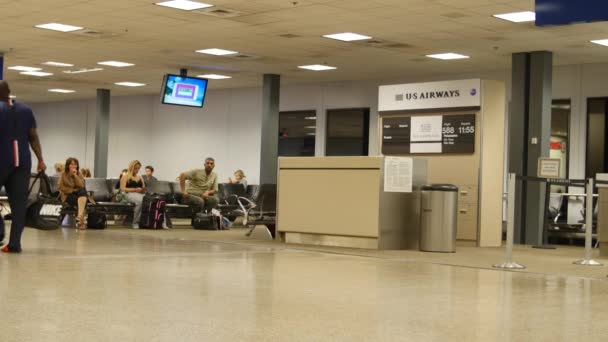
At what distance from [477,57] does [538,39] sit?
278 cm

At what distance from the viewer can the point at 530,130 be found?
17.9 meters

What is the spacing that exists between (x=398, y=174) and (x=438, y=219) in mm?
849

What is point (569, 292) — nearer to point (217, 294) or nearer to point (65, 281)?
point (217, 294)

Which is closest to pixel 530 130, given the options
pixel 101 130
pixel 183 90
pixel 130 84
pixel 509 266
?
pixel 509 266

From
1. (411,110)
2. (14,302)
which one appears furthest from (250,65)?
(14,302)

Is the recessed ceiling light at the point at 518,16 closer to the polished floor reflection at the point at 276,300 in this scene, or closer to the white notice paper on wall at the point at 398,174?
the white notice paper on wall at the point at 398,174

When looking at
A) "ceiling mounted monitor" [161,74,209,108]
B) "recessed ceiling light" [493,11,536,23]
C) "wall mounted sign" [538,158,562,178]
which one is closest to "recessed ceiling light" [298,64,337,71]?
"ceiling mounted monitor" [161,74,209,108]

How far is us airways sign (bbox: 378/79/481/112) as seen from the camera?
49.4 feet

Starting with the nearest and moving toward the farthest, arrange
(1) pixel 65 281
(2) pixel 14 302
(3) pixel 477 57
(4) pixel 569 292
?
(2) pixel 14 302
(1) pixel 65 281
(4) pixel 569 292
(3) pixel 477 57

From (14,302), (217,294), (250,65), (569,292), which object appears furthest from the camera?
(250,65)

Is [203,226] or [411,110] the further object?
[203,226]

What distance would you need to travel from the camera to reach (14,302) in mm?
5883

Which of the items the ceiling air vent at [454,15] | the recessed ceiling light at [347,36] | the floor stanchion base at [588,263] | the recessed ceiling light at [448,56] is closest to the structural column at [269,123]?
the recessed ceiling light at [448,56]

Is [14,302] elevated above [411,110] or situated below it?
below
